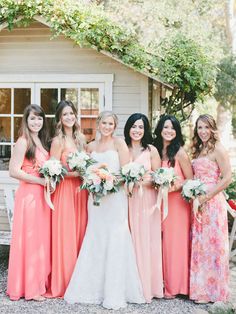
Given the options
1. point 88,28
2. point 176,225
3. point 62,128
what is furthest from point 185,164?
point 88,28

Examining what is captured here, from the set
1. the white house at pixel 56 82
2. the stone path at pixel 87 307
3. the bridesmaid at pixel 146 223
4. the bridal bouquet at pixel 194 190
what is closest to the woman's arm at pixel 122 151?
the bridesmaid at pixel 146 223

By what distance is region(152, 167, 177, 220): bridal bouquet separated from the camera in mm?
5438

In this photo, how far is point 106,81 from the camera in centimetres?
768

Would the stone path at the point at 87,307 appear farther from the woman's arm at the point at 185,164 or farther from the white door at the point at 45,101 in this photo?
the white door at the point at 45,101

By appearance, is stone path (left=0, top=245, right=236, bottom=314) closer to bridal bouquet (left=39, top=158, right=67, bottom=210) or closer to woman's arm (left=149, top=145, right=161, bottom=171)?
bridal bouquet (left=39, top=158, right=67, bottom=210)

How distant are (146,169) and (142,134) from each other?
44 centimetres

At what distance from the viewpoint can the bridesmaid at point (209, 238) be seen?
5.62 m

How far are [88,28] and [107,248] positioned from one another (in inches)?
127

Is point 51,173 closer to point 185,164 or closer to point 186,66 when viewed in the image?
point 185,164

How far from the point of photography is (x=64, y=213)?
228 inches

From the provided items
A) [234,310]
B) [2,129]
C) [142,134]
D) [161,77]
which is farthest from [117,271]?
[2,129]

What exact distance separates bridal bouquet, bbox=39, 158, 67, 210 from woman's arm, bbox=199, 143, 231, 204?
1658 millimetres

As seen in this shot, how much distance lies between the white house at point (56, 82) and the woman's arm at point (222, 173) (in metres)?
2.27

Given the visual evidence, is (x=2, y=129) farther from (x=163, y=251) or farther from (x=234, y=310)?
(x=234, y=310)
